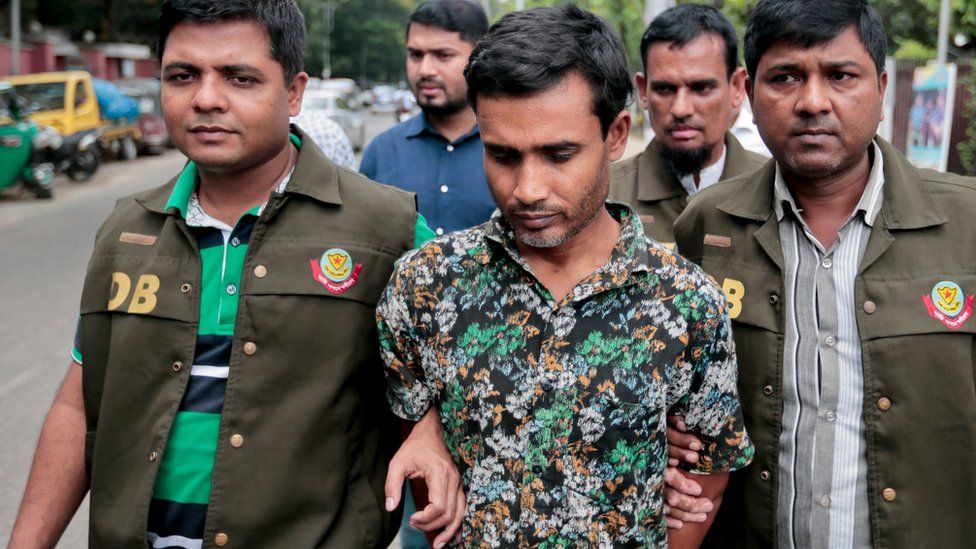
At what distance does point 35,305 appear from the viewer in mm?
8922

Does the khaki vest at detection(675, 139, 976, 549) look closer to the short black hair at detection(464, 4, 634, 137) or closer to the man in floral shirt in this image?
the man in floral shirt

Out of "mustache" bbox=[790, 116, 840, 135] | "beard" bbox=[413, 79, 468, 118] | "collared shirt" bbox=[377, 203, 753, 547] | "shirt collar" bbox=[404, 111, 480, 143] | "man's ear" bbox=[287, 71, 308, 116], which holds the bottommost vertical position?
"collared shirt" bbox=[377, 203, 753, 547]

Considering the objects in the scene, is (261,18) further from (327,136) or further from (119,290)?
(327,136)

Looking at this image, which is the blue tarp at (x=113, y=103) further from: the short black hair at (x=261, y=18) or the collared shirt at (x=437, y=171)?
the short black hair at (x=261, y=18)

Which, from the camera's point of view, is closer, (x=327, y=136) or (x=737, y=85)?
(x=737, y=85)

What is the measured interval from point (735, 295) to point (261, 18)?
1.33 m

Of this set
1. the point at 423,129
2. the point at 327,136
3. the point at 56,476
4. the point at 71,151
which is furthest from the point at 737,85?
the point at 71,151

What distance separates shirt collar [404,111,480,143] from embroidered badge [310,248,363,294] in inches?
76.1

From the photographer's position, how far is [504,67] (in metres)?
1.93

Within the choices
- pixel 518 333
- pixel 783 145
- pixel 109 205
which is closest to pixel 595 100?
pixel 518 333

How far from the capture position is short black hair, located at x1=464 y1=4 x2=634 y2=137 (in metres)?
1.93

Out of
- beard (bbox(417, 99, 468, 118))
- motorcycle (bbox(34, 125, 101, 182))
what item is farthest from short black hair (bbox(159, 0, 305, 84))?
motorcycle (bbox(34, 125, 101, 182))

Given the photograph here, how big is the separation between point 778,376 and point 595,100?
2.77 ft

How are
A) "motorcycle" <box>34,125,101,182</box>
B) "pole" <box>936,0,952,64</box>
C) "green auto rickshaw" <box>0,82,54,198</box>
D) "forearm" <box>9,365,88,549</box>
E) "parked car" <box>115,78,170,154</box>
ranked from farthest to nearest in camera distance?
"parked car" <box>115,78,170,154</box> → "motorcycle" <box>34,125,101,182</box> → "green auto rickshaw" <box>0,82,54,198</box> → "pole" <box>936,0,952,64</box> → "forearm" <box>9,365,88,549</box>
